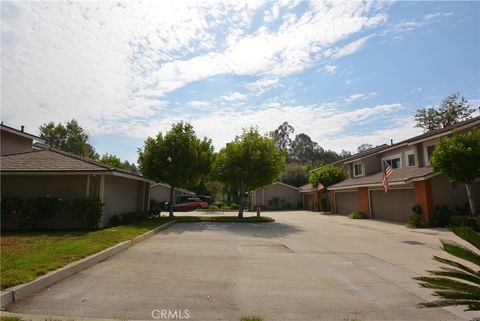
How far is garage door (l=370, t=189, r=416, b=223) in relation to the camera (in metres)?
21.1

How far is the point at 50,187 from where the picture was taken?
52.3 feet

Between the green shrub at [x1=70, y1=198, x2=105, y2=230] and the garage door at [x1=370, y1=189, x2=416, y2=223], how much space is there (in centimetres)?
1812

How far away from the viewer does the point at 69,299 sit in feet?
18.8

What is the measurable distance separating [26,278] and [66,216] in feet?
34.3

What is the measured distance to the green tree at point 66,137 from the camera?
5850 cm

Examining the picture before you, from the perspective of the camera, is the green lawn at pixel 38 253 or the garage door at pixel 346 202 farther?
the garage door at pixel 346 202

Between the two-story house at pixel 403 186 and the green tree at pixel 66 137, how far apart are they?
46333 mm

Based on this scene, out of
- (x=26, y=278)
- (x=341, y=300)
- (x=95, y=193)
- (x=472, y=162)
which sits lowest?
(x=341, y=300)

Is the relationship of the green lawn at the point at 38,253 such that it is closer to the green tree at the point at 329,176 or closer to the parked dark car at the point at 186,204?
the parked dark car at the point at 186,204

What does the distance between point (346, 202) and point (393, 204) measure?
27.1 feet

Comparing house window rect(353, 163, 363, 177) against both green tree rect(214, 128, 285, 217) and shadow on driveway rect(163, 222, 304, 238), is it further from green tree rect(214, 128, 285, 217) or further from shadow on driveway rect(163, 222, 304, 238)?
shadow on driveway rect(163, 222, 304, 238)

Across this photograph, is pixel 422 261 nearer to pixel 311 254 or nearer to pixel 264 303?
pixel 311 254

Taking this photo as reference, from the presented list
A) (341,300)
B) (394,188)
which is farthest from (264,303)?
(394,188)

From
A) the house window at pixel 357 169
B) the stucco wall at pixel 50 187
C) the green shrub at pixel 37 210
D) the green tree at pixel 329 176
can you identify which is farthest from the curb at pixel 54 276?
the green tree at pixel 329 176
